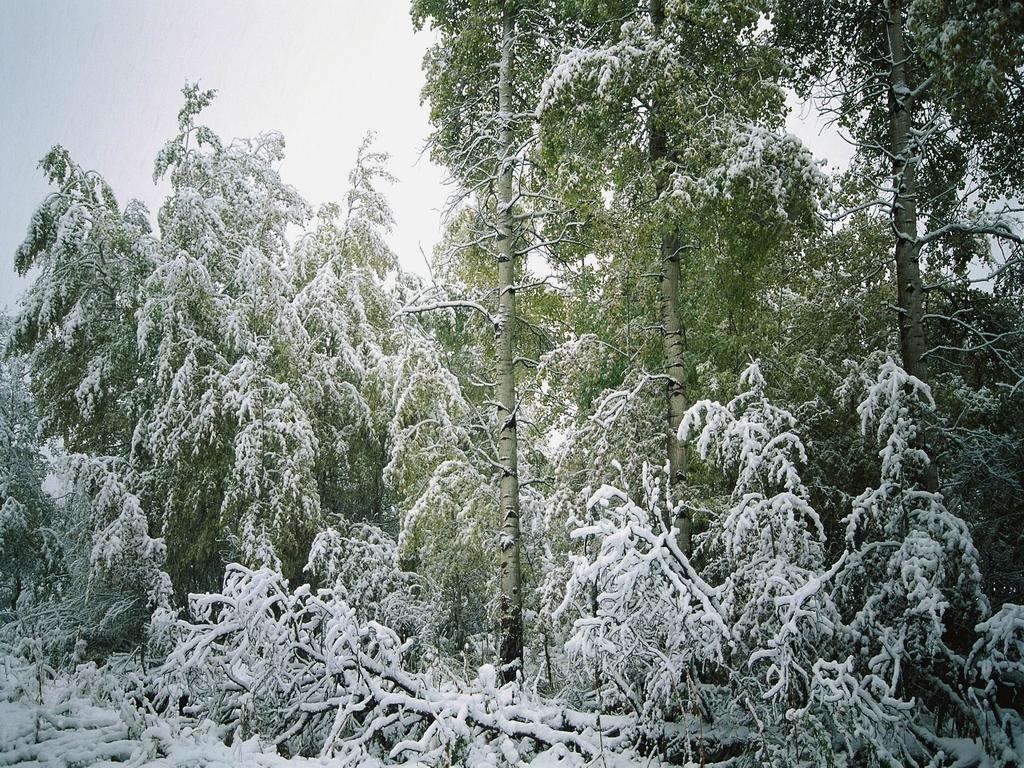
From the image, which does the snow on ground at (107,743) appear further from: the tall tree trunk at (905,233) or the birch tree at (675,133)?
the tall tree trunk at (905,233)

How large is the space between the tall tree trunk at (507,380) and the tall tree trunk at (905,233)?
428cm

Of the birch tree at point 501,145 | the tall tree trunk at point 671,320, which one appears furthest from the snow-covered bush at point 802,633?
the birch tree at point 501,145

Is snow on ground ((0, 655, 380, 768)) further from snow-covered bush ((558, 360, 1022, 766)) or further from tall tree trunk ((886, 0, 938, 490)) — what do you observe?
tall tree trunk ((886, 0, 938, 490))

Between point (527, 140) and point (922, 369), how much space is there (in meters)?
5.11

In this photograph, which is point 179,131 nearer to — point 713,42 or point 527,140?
point 527,140

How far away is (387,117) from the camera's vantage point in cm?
1249

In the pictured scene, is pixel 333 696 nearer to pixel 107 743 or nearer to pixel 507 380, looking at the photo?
pixel 107 743

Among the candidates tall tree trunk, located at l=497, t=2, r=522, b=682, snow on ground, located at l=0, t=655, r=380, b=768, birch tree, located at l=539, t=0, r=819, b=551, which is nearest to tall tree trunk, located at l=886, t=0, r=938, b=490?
birch tree, located at l=539, t=0, r=819, b=551

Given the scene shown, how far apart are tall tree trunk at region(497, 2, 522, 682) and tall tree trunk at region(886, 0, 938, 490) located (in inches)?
169

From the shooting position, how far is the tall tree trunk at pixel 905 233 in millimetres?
5730

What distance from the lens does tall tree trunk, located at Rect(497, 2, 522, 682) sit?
25.7 ft

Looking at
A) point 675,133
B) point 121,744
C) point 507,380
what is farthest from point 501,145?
point 121,744

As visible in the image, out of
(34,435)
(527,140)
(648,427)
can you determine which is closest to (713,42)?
(527,140)

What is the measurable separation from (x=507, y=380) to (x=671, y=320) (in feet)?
7.43
